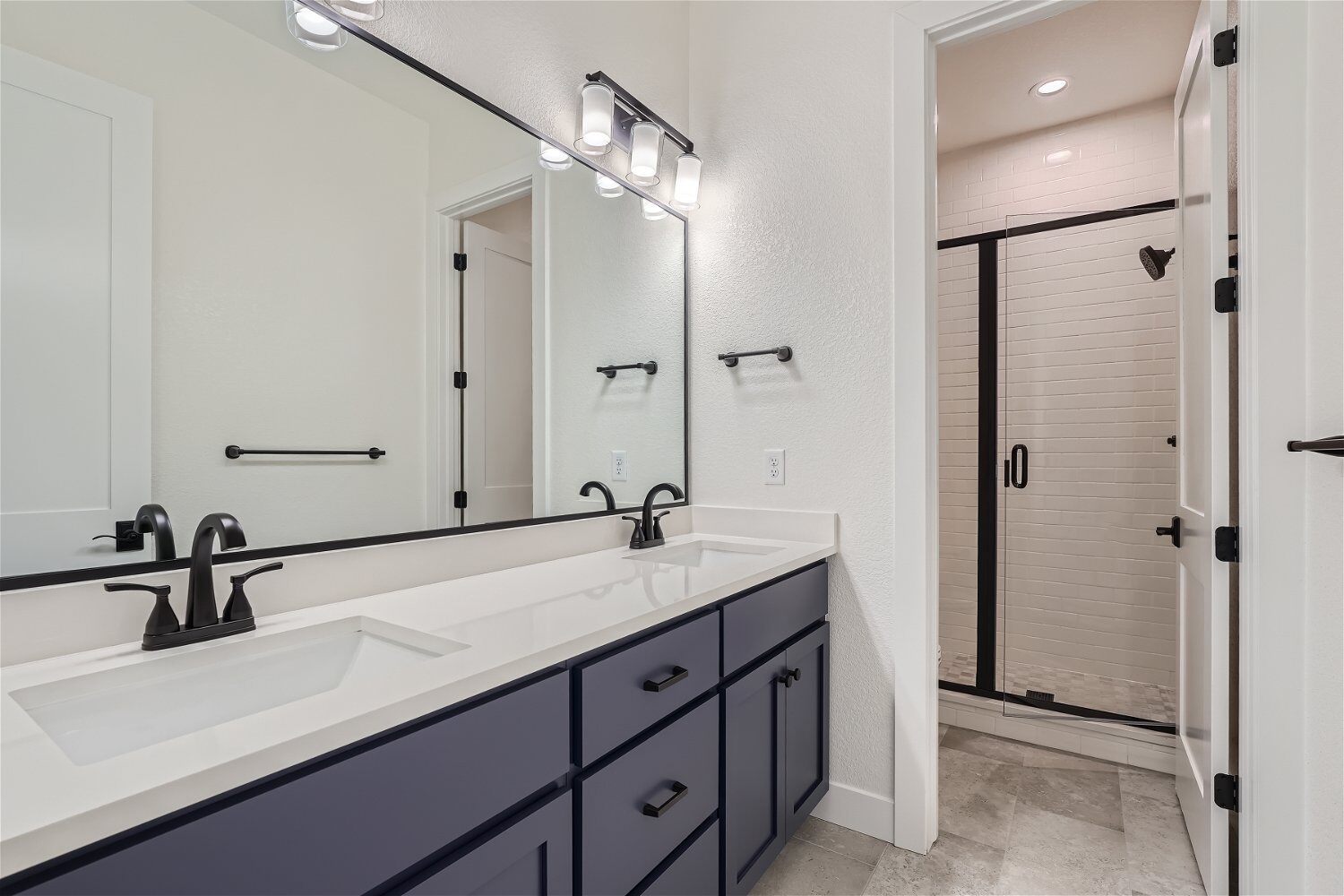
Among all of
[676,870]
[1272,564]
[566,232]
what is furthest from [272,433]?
[1272,564]

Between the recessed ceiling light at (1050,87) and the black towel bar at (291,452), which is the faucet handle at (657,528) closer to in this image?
the black towel bar at (291,452)

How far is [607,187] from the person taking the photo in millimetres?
1955

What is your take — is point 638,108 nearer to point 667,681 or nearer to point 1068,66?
point 667,681

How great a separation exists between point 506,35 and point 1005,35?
5.96 feet

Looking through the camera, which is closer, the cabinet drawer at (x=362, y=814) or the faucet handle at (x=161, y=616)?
the cabinet drawer at (x=362, y=814)

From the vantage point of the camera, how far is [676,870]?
1228 millimetres

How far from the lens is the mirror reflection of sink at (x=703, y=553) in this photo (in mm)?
1855

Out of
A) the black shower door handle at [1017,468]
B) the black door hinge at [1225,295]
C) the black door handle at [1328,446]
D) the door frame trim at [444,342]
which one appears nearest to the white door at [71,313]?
the door frame trim at [444,342]

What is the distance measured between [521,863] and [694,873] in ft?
1.71

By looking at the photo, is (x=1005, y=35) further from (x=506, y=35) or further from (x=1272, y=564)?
(x=1272, y=564)

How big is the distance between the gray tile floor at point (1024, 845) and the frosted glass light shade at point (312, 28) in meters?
2.08

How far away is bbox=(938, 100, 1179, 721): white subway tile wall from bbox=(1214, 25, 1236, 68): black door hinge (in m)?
0.95

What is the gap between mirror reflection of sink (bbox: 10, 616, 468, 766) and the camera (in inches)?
30.8

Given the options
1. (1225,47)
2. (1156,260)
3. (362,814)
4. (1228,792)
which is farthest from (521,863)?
(1156,260)
